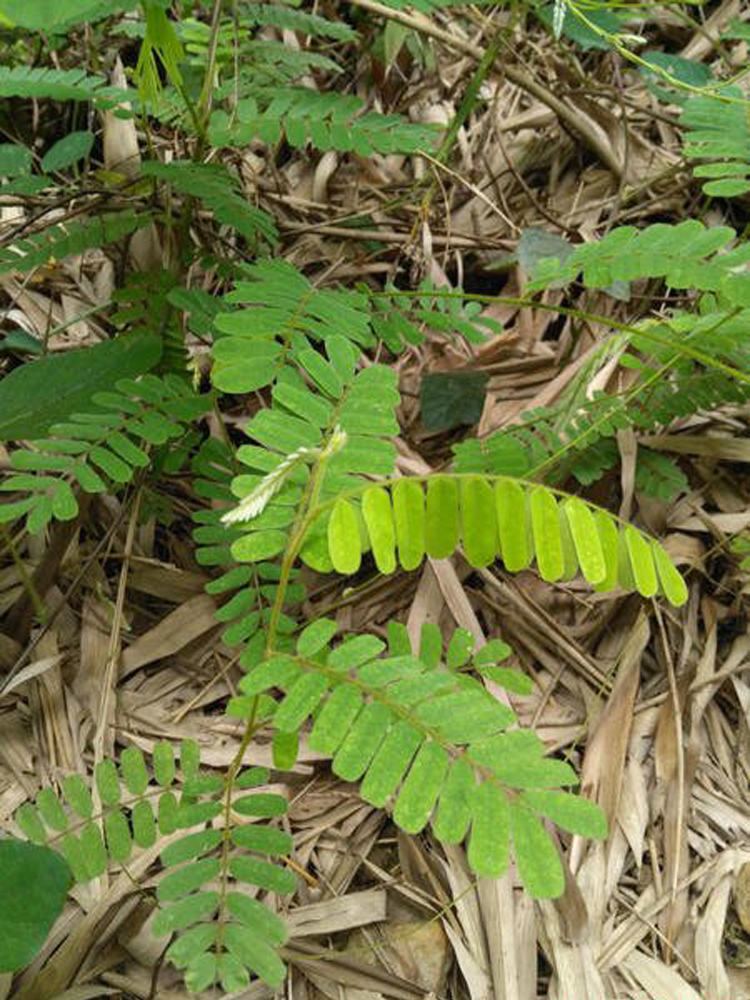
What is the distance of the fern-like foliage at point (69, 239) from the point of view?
1391mm

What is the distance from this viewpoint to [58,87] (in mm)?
1435

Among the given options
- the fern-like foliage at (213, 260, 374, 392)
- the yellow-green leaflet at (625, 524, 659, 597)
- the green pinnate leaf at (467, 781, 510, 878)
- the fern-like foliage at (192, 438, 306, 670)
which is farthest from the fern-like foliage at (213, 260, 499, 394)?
the green pinnate leaf at (467, 781, 510, 878)

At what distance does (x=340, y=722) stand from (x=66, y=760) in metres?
0.57

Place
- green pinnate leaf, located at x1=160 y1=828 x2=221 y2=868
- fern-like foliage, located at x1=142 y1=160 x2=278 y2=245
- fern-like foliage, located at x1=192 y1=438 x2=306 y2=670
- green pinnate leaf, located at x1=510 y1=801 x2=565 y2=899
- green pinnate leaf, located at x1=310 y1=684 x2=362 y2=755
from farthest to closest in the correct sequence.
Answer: fern-like foliage, located at x1=142 y1=160 x2=278 y2=245
fern-like foliage, located at x1=192 y1=438 x2=306 y2=670
green pinnate leaf, located at x1=160 y1=828 x2=221 y2=868
green pinnate leaf, located at x1=310 y1=684 x2=362 y2=755
green pinnate leaf, located at x1=510 y1=801 x2=565 y2=899

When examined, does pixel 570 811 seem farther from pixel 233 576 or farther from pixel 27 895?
pixel 233 576

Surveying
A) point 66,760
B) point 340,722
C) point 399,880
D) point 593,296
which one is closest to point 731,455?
point 593,296

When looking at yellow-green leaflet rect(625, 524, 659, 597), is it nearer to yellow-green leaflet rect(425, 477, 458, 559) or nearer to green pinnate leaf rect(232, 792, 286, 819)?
yellow-green leaflet rect(425, 477, 458, 559)

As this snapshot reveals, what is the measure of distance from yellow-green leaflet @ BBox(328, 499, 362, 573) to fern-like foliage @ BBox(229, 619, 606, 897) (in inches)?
3.2

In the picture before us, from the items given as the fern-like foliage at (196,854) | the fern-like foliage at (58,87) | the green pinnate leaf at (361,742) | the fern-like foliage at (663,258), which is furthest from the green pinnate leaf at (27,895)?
the fern-like foliage at (58,87)

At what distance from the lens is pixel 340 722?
84 cm

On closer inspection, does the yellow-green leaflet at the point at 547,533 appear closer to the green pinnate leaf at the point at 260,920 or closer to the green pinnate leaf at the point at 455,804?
the green pinnate leaf at the point at 455,804

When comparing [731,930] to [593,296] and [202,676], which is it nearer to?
[202,676]

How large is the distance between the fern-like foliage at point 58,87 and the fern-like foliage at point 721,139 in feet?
2.91

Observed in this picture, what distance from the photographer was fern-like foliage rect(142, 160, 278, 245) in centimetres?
131
